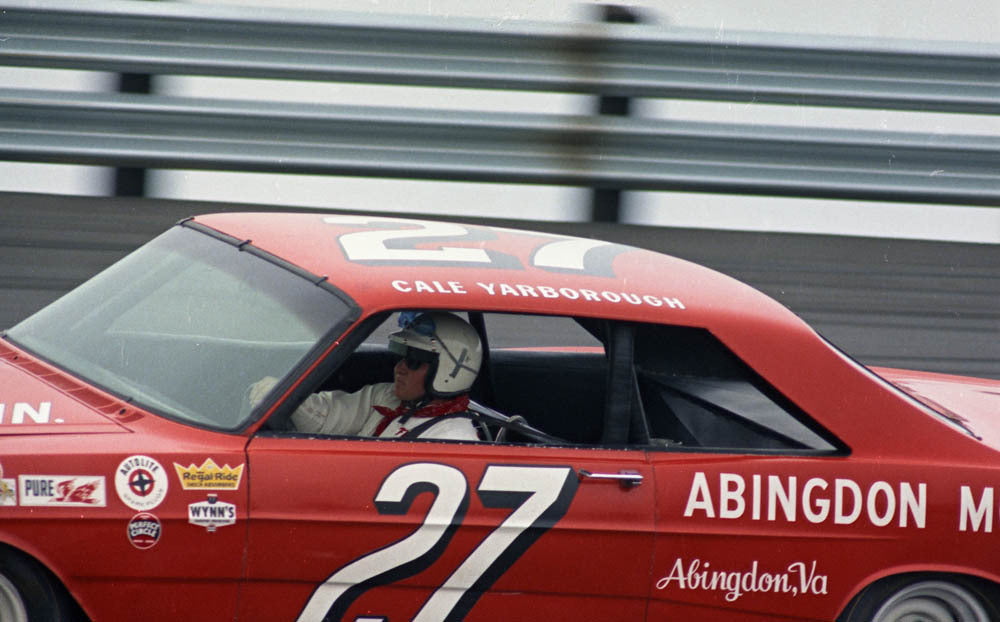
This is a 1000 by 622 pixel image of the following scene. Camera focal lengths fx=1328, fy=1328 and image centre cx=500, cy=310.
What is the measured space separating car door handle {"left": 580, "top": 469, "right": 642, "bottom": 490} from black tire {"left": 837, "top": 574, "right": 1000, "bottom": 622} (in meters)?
0.77

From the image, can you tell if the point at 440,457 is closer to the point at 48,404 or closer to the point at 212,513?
the point at 212,513

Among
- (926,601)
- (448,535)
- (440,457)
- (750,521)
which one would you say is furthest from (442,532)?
(926,601)

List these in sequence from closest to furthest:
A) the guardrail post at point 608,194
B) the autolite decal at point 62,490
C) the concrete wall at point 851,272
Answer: the autolite decal at point 62,490 < the concrete wall at point 851,272 < the guardrail post at point 608,194

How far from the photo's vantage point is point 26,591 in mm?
3238

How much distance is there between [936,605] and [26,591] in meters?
2.58

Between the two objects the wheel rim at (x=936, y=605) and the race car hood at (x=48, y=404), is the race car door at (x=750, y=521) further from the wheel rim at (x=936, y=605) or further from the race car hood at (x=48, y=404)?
the race car hood at (x=48, y=404)

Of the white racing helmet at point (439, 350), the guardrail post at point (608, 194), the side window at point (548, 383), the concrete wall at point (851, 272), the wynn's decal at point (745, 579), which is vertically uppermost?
the guardrail post at point (608, 194)

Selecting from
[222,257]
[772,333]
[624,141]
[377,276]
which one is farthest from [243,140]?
[772,333]

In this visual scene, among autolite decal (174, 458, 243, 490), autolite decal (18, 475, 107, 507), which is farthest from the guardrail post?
autolite decal (18, 475, 107, 507)

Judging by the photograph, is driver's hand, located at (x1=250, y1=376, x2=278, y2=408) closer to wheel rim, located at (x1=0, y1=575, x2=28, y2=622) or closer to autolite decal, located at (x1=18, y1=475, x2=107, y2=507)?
autolite decal, located at (x1=18, y1=475, x2=107, y2=507)

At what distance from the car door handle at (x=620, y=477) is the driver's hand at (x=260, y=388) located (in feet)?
2.89

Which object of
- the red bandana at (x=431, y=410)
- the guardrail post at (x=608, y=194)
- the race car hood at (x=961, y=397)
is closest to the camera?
the red bandana at (x=431, y=410)

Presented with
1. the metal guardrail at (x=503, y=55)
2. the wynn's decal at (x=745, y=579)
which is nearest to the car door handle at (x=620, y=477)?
the wynn's decal at (x=745, y=579)

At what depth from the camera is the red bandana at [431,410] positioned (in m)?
3.97
